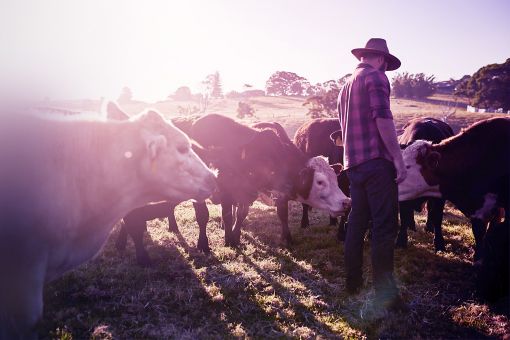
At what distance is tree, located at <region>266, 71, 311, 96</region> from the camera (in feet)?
295

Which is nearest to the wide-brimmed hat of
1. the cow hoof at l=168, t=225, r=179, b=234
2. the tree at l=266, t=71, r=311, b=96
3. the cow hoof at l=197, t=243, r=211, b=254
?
the cow hoof at l=197, t=243, r=211, b=254

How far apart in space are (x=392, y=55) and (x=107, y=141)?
361cm

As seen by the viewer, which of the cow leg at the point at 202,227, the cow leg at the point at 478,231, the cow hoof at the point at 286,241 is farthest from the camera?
the cow hoof at the point at 286,241

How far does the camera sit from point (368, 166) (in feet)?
15.1

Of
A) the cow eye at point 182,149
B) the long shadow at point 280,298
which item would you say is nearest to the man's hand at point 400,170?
the long shadow at point 280,298

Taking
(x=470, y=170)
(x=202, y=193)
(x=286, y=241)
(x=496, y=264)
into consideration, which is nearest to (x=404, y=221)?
(x=470, y=170)

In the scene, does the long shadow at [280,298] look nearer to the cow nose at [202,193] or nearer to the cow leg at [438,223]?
the cow nose at [202,193]

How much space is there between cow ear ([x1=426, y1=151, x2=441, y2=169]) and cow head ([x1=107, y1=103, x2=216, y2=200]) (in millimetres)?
4034

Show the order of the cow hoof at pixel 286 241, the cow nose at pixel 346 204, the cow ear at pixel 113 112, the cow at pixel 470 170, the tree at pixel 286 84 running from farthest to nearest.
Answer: the tree at pixel 286 84 < the cow hoof at pixel 286 241 < the cow nose at pixel 346 204 < the cow at pixel 470 170 < the cow ear at pixel 113 112

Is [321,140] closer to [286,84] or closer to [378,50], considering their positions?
[378,50]

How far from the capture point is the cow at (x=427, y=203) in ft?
23.7

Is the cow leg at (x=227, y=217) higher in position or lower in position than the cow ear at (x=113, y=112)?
lower

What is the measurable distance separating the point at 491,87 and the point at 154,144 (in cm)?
5321

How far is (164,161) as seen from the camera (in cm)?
367
